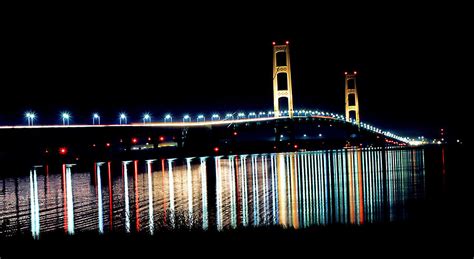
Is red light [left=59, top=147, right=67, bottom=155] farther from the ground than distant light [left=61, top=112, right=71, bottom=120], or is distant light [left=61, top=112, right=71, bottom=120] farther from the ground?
distant light [left=61, top=112, right=71, bottom=120]

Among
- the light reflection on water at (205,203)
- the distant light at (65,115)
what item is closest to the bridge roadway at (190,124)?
the distant light at (65,115)

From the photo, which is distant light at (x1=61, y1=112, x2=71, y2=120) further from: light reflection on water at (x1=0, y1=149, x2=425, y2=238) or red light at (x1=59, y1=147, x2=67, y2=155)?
light reflection on water at (x1=0, y1=149, x2=425, y2=238)

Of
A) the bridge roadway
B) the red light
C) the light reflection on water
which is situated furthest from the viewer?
the red light

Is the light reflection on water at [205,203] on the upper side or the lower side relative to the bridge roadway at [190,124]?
lower

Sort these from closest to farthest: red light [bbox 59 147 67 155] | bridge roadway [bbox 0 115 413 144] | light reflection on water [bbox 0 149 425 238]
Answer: light reflection on water [bbox 0 149 425 238] → bridge roadway [bbox 0 115 413 144] → red light [bbox 59 147 67 155]

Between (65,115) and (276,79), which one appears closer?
(65,115)

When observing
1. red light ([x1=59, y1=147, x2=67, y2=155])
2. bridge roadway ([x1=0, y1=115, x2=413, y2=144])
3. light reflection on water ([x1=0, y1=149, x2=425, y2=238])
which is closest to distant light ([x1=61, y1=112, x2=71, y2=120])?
bridge roadway ([x1=0, y1=115, x2=413, y2=144])

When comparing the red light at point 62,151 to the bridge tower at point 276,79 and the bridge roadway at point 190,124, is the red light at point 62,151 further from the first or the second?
the bridge tower at point 276,79

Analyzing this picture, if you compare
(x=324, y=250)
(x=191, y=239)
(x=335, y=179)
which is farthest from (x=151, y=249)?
(x=335, y=179)

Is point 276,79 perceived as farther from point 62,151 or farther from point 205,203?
point 205,203


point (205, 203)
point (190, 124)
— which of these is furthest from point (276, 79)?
point (205, 203)

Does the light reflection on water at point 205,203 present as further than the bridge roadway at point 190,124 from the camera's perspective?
No

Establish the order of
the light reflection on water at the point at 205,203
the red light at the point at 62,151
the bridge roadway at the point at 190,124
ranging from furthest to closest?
the red light at the point at 62,151
the bridge roadway at the point at 190,124
the light reflection on water at the point at 205,203
